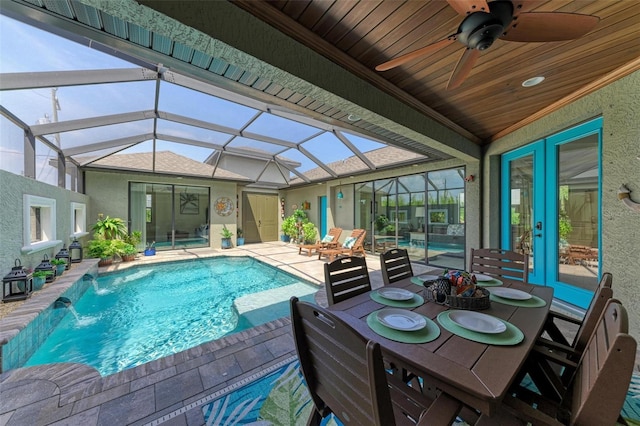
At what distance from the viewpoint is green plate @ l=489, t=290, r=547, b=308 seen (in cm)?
165

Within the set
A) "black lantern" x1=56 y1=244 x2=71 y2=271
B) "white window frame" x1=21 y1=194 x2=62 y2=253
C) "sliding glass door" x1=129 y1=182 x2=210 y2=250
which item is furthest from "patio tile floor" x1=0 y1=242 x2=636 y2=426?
"sliding glass door" x1=129 y1=182 x2=210 y2=250

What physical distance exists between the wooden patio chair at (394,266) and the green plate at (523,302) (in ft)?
2.78

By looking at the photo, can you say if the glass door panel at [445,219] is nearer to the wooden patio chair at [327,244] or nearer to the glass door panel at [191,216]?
the wooden patio chair at [327,244]

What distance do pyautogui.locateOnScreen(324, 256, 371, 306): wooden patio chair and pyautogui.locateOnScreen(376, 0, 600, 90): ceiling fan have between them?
1635 millimetres

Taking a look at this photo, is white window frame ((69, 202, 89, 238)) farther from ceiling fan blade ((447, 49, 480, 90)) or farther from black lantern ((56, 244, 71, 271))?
ceiling fan blade ((447, 49, 480, 90))

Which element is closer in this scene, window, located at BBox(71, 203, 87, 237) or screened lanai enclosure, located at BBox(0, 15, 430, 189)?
screened lanai enclosure, located at BBox(0, 15, 430, 189)

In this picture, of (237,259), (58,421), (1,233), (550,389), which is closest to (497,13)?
(550,389)

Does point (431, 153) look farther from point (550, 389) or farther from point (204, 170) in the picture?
point (204, 170)

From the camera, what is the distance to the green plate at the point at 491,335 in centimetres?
119

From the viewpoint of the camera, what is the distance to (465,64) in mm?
1837

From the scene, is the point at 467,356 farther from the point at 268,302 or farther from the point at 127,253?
the point at 127,253

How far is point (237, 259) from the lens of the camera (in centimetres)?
742

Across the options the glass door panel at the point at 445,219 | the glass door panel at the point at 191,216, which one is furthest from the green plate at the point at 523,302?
the glass door panel at the point at 191,216

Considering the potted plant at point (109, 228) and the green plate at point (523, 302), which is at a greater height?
the potted plant at point (109, 228)
